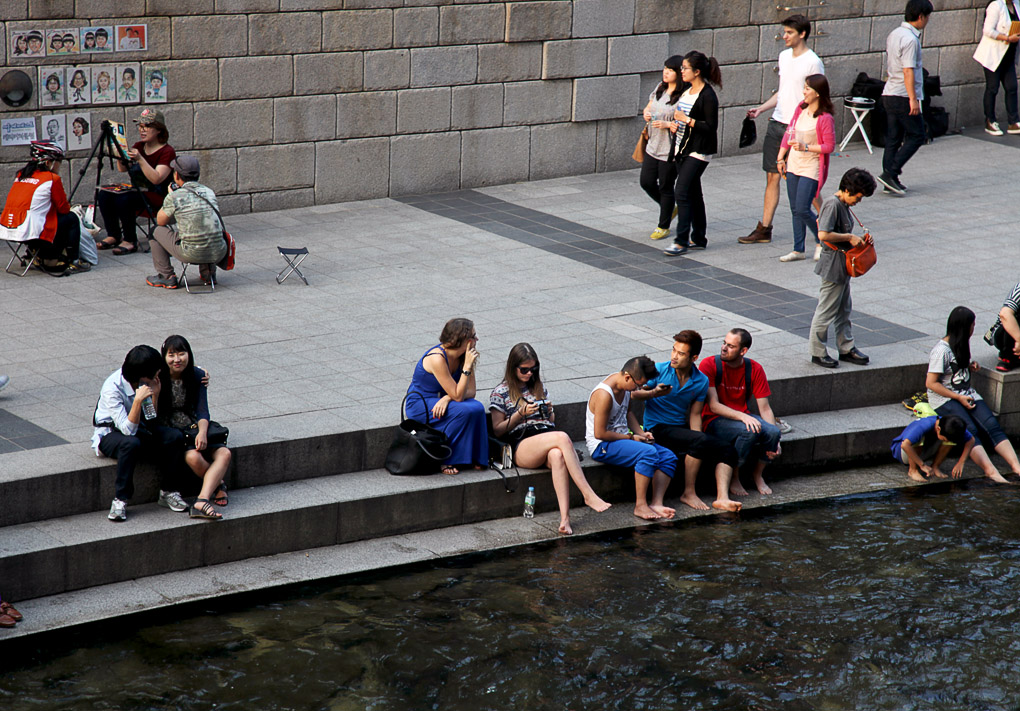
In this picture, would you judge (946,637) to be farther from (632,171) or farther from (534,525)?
(632,171)

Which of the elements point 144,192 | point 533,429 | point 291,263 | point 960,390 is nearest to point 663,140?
point 291,263

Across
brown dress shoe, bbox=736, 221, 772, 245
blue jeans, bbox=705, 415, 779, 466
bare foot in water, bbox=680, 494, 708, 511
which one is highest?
brown dress shoe, bbox=736, 221, 772, 245

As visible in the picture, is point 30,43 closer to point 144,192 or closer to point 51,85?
point 51,85

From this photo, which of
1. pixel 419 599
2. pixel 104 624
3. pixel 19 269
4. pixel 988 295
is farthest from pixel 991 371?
pixel 19 269

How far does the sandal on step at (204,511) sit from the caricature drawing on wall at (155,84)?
6310 mm

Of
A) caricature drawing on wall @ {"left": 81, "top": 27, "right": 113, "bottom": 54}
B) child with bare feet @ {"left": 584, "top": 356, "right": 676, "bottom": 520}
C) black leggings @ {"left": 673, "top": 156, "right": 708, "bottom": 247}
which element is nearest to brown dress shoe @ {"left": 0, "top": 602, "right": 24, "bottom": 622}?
child with bare feet @ {"left": 584, "top": 356, "right": 676, "bottom": 520}

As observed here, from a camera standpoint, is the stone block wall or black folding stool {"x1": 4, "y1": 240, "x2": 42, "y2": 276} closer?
black folding stool {"x1": 4, "y1": 240, "x2": 42, "y2": 276}

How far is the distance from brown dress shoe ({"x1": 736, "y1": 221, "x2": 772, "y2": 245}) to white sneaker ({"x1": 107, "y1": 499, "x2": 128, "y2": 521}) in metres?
7.48

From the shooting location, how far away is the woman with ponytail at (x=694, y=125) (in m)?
12.4

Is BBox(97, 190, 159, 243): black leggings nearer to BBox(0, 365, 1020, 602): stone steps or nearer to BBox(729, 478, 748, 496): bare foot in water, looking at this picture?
BBox(0, 365, 1020, 602): stone steps

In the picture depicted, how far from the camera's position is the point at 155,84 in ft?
42.3

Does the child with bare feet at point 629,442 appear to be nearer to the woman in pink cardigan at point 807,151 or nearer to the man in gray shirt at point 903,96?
the woman in pink cardigan at point 807,151

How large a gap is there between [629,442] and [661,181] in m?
4.78

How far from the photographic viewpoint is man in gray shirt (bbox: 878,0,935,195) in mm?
15242
